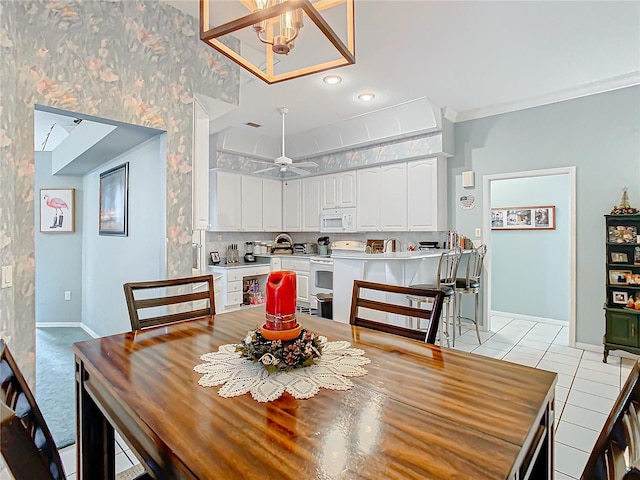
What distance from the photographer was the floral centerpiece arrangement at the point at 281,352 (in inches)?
45.5

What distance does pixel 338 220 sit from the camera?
18.7 feet

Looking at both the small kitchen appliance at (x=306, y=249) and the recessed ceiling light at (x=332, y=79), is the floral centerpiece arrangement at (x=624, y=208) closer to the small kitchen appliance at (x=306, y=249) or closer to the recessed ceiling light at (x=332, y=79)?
the recessed ceiling light at (x=332, y=79)

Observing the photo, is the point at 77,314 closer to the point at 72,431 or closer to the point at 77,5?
the point at 72,431

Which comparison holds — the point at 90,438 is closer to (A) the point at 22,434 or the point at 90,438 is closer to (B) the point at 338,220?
(A) the point at 22,434

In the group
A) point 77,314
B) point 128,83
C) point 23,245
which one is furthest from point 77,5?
point 77,314

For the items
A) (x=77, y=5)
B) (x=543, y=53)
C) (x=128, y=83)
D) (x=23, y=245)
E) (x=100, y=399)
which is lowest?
(x=100, y=399)

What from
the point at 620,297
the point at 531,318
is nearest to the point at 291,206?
the point at 531,318

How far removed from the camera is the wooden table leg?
4.49 feet

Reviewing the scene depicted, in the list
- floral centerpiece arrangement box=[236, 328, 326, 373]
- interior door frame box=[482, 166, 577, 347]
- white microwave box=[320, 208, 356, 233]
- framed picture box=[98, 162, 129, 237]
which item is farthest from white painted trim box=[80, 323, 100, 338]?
interior door frame box=[482, 166, 577, 347]

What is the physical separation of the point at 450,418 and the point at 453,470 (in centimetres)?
20

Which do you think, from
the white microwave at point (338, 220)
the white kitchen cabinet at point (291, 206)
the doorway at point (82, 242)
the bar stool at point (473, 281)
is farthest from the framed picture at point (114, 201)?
the bar stool at point (473, 281)

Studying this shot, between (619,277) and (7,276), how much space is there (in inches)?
189

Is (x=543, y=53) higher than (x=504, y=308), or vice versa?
(x=543, y=53)

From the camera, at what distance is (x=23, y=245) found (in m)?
1.95
